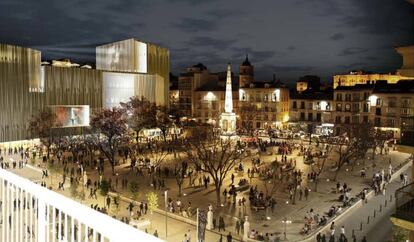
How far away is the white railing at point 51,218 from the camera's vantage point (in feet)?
11.2

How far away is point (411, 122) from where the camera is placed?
10641mm

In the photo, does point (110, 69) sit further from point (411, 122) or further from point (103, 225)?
point (103, 225)

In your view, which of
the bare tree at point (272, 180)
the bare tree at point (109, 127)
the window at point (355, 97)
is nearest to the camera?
the bare tree at point (272, 180)

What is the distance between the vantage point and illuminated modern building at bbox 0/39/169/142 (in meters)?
54.8

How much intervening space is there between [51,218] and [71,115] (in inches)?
2417

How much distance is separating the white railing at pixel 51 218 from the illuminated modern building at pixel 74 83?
2091 inches

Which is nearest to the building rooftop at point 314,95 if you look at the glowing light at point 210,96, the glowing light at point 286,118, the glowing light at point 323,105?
the glowing light at point 323,105

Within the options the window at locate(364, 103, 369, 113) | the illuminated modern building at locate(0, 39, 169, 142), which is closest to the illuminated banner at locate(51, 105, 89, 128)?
the illuminated modern building at locate(0, 39, 169, 142)

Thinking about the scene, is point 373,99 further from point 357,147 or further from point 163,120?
point 163,120

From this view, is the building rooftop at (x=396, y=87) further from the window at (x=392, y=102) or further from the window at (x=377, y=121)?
the window at (x=377, y=121)

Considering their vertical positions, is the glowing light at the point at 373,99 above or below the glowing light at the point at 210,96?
below

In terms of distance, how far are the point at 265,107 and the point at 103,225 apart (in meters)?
83.8

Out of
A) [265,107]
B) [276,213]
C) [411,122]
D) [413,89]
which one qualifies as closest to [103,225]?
[411,122]

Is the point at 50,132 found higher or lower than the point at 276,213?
higher
